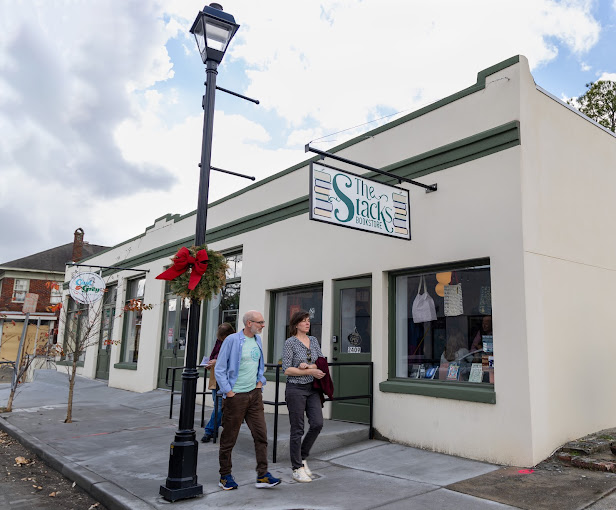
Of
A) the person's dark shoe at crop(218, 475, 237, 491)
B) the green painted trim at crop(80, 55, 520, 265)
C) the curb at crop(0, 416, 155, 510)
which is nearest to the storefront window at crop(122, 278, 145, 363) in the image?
the green painted trim at crop(80, 55, 520, 265)

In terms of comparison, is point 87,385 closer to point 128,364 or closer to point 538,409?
point 128,364

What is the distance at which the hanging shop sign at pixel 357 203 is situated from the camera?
6145 mm

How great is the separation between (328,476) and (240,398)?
4.97 ft

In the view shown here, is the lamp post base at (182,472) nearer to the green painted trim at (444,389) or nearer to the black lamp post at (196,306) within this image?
the black lamp post at (196,306)

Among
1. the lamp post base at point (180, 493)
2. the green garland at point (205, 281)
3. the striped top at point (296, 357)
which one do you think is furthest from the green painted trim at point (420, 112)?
the lamp post base at point (180, 493)

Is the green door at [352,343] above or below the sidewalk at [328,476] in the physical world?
above

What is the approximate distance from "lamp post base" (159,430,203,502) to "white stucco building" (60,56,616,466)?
3.18m

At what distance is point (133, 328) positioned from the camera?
1678 cm

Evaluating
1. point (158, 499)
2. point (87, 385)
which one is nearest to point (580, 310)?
point (158, 499)

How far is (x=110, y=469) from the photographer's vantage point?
637cm

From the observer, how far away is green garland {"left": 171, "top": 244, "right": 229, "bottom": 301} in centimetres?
570

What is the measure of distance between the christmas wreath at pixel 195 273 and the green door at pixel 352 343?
333 centimetres

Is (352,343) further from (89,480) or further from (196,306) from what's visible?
(89,480)

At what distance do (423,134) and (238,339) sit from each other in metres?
4.48
